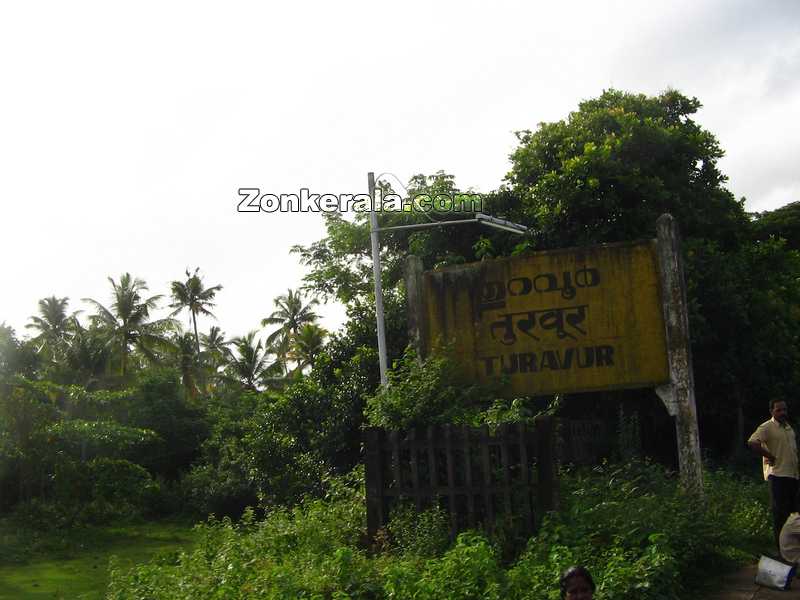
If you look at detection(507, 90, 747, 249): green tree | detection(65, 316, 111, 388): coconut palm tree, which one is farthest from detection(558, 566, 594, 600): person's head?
detection(65, 316, 111, 388): coconut palm tree

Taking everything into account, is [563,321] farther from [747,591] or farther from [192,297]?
[192,297]

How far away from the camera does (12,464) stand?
81.0 feet

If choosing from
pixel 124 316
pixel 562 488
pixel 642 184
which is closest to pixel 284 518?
pixel 562 488

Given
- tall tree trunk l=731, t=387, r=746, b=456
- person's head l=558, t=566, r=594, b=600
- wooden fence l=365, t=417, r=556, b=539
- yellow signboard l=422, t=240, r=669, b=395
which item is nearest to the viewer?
person's head l=558, t=566, r=594, b=600

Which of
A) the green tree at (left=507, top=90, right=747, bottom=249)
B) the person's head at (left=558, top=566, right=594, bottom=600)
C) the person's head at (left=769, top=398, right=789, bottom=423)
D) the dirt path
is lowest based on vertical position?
the dirt path

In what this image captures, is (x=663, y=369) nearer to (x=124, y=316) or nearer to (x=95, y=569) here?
(x=95, y=569)

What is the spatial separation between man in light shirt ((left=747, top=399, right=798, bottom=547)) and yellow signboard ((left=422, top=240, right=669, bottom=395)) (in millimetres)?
2734

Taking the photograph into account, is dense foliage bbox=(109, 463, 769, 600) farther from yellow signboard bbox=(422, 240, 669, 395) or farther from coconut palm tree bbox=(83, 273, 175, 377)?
coconut palm tree bbox=(83, 273, 175, 377)

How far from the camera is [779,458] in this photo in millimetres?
9898

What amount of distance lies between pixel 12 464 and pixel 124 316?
887 inches

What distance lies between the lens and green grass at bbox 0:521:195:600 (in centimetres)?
1461

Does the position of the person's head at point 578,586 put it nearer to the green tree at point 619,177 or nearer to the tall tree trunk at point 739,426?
the green tree at point 619,177

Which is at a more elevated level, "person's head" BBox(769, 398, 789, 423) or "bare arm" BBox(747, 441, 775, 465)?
Result: "person's head" BBox(769, 398, 789, 423)

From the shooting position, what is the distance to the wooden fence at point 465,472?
1055 centimetres
